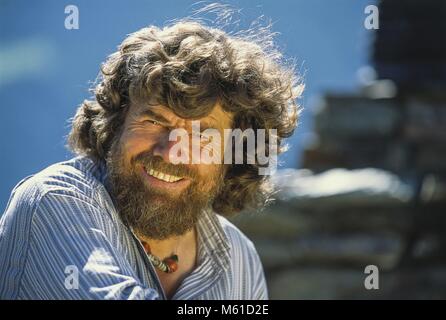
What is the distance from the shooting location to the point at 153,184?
275 centimetres

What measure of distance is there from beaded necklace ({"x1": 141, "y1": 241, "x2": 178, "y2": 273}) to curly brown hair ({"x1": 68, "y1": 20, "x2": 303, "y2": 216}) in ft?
1.12

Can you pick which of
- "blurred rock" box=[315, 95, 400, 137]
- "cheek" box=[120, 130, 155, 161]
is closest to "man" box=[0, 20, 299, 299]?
"cheek" box=[120, 130, 155, 161]

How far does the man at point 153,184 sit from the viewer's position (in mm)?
2438

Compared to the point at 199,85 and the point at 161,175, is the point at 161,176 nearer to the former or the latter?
the point at 161,175

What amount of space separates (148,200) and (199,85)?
0.36m

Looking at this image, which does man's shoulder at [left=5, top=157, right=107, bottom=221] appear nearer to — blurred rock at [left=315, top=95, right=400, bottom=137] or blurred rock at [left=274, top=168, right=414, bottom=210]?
blurred rock at [left=274, top=168, right=414, bottom=210]

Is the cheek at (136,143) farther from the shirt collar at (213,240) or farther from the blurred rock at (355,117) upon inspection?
the blurred rock at (355,117)

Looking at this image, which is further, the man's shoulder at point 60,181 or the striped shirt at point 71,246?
the man's shoulder at point 60,181

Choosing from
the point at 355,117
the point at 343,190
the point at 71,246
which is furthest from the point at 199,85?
the point at 355,117

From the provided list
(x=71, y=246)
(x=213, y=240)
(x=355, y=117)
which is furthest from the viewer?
(x=355, y=117)

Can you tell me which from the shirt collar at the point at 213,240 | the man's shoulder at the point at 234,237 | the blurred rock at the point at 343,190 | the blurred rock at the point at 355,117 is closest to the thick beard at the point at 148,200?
the shirt collar at the point at 213,240
